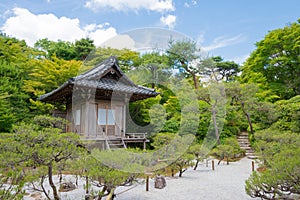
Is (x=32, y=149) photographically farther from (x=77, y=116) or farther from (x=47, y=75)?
(x=47, y=75)

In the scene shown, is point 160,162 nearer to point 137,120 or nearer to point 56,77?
point 137,120

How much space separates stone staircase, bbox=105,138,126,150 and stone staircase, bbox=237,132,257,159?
701cm

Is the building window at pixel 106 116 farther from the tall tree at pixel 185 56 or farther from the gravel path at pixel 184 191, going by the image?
the tall tree at pixel 185 56

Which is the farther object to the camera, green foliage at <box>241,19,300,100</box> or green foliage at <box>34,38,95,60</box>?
green foliage at <box>34,38,95,60</box>

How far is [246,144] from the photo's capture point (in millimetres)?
13227

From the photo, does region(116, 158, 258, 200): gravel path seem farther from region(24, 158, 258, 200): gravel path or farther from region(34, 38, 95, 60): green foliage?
region(34, 38, 95, 60): green foliage

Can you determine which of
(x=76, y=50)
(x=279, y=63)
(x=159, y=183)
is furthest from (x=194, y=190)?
(x=76, y=50)

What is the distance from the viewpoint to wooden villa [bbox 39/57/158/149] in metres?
8.16

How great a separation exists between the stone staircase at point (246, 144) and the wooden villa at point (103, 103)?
644 cm

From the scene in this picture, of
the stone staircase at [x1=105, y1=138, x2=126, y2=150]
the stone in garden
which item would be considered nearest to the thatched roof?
the stone staircase at [x1=105, y1=138, x2=126, y2=150]

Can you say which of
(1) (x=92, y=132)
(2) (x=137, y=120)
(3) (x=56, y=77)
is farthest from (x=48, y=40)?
(1) (x=92, y=132)

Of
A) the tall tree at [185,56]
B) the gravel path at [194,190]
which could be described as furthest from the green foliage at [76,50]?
the gravel path at [194,190]

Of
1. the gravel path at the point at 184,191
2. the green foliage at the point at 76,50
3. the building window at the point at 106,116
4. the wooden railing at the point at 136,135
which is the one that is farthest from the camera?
the green foliage at the point at 76,50

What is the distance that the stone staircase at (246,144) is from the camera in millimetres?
11663
